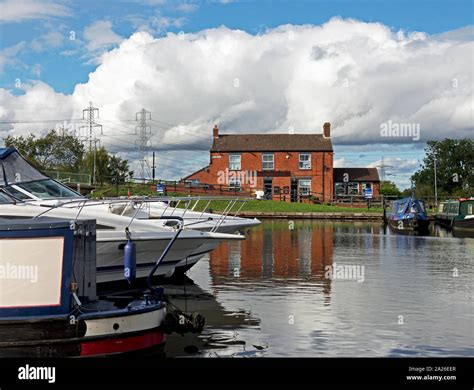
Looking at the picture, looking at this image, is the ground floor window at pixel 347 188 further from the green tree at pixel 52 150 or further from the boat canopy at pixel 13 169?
the boat canopy at pixel 13 169

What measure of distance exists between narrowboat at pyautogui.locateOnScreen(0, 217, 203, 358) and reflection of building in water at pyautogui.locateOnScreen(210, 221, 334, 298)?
9.60m

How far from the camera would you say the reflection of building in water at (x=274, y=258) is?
887 inches

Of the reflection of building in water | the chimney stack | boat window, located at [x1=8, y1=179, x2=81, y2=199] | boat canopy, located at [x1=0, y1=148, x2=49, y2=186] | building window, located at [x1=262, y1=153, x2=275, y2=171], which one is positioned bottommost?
the reflection of building in water

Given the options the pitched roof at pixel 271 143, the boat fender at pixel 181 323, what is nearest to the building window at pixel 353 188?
the pitched roof at pixel 271 143

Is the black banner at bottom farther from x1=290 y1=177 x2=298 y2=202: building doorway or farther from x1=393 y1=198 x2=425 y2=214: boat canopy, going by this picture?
x1=290 y1=177 x2=298 y2=202: building doorway

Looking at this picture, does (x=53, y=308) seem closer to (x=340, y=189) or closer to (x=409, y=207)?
(x=409, y=207)

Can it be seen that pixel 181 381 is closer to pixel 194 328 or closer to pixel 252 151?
pixel 194 328

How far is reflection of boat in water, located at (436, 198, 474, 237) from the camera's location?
46.6 m

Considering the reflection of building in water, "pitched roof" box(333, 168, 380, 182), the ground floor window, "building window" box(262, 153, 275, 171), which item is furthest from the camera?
"pitched roof" box(333, 168, 380, 182)

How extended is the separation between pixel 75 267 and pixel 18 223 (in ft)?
3.67

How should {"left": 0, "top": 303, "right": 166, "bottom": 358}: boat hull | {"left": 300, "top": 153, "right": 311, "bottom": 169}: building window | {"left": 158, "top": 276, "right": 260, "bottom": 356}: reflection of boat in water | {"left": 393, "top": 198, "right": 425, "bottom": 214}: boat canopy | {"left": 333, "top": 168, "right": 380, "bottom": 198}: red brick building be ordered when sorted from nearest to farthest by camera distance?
{"left": 0, "top": 303, "right": 166, "bottom": 358}: boat hull, {"left": 158, "top": 276, "right": 260, "bottom": 356}: reflection of boat in water, {"left": 393, "top": 198, "right": 425, "bottom": 214}: boat canopy, {"left": 300, "top": 153, "right": 311, "bottom": 169}: building window, {"left": 333, "top": 168, "right": 380, "bottom": 198}: red brick building

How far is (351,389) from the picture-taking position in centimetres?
1011

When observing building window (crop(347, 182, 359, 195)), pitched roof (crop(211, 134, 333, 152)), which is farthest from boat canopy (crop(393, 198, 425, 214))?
building window (crop(347, 182, 359, 195))

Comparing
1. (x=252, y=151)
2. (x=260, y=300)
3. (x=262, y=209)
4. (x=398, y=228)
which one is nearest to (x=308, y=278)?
(x=260, y=300)
